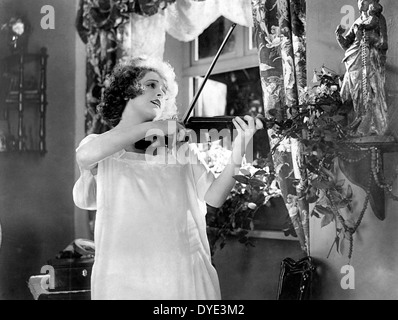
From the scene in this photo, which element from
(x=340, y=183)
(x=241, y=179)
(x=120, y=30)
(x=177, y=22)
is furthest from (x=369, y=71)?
(x=120, y=30)

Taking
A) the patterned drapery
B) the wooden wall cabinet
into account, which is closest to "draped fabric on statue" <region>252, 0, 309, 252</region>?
the patterned drapery

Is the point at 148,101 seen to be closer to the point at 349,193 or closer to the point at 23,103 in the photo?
the point at 349,193

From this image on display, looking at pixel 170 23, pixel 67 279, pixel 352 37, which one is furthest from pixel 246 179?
pixel 170 23

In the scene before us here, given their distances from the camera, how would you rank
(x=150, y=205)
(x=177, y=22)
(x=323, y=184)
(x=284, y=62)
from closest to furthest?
(x=150, y=205) → (x=323, y=184) → (x=284, y=62) → (x=177, y=22)

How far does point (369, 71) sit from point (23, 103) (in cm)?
170

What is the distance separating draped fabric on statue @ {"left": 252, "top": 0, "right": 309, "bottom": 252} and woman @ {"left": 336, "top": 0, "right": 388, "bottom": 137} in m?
0.35

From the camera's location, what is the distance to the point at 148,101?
1.47 metres

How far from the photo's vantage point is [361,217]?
1.54 metres

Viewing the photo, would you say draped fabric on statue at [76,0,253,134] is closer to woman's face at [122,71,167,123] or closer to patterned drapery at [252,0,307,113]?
patterned drapery at [252,0,307,113]

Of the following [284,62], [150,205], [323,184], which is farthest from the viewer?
[284,62]

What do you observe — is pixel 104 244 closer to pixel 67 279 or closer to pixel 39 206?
pixel 67 279

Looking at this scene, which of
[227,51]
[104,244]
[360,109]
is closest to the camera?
[104,244]

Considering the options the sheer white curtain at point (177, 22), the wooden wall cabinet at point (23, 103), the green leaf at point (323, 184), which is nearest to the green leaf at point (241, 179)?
the green leaf at point (323, 184)
